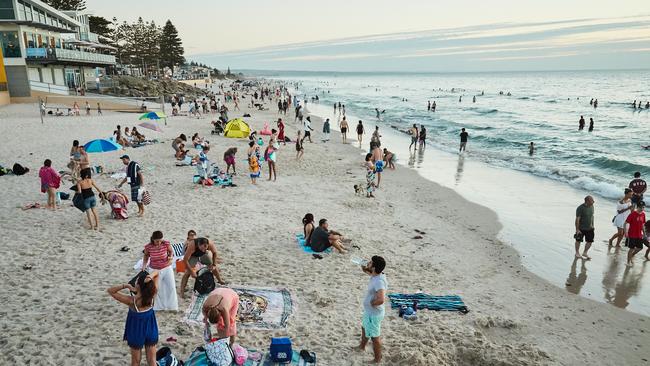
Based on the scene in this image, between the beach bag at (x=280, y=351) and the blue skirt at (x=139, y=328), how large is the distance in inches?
60.4

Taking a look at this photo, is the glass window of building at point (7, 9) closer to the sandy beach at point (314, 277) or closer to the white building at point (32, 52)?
the white building at point (32, 52)

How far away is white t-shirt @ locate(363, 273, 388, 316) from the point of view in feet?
17.9

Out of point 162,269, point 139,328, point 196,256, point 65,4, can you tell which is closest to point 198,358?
point 139,328

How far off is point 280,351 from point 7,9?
1692 inches

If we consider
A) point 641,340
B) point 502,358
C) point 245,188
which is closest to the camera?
point 502,358

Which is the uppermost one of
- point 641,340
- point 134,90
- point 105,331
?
point 134,90

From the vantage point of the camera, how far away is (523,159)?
24.1 metres

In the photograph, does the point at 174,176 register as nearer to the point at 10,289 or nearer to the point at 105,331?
the point at 10,289

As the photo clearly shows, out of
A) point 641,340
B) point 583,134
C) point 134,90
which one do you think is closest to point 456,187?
point 641,340

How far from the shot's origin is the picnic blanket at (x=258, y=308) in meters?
6.49

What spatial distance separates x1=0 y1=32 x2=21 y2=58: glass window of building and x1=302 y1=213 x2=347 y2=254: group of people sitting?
38803 mm

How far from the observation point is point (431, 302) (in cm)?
755

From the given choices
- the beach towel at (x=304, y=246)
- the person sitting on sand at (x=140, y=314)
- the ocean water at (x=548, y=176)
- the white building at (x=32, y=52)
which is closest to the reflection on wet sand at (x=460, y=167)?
the ocean water at (x=548, y=176)

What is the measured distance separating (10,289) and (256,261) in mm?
4392
